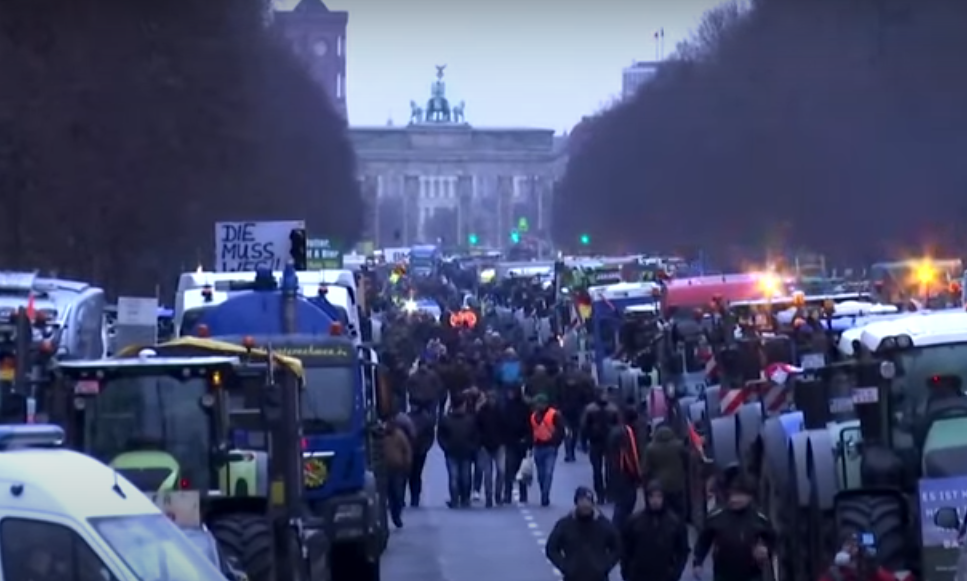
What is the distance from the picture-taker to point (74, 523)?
40.9ft

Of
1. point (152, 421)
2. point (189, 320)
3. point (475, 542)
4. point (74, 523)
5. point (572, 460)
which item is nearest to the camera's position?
point (74, 523)

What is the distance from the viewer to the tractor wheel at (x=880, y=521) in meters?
18.8

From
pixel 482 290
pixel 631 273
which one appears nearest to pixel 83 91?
pixel 631 273

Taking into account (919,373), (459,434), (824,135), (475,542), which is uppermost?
(824,135)

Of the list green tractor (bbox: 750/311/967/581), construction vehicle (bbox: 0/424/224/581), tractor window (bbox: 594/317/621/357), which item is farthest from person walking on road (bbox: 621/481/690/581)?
tractor window (bbox: 594/317/621/357)

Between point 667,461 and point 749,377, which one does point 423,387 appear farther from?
point 667,461

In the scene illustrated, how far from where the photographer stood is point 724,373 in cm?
3014

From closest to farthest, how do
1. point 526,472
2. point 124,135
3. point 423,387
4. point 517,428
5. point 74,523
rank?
1. point 74,523
2. point 517,428
3. point 526,472
4. point 423,387
5. point 124,135

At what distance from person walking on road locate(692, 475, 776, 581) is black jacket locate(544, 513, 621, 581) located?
63cm

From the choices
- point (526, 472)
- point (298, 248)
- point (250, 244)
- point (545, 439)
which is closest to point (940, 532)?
point (545, 439)

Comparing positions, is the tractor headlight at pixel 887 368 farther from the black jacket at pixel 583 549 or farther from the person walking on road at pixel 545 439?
the person walking on road at pixel 545 439

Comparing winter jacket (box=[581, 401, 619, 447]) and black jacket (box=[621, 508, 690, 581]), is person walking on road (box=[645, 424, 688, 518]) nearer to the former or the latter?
winter jacket (box=[581, 401, 619, 447])

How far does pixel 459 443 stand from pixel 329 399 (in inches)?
380

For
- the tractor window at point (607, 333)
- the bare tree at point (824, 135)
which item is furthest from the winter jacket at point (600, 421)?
the bare tree at point (824, 135)
